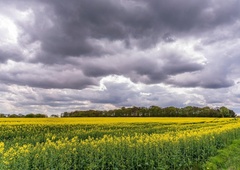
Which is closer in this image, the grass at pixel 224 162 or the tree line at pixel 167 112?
the grass at pixel 224 162

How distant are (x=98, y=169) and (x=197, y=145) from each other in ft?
Answer: 24.5

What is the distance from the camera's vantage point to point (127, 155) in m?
12.3

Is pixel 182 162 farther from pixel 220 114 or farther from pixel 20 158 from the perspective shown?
pixel 220 114

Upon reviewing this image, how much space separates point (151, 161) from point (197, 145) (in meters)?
5.18

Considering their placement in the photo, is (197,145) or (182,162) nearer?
(182,162)

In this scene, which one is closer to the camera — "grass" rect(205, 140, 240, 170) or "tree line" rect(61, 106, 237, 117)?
"grass" rect(205, 140, 240, 170)

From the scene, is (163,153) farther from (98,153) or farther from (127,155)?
(98,153)

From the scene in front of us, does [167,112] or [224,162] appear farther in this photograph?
[167,112]

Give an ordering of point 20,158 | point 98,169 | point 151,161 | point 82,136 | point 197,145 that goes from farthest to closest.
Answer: point 82,136
point 197,145
point 151,161
point 98,169
point 20,158

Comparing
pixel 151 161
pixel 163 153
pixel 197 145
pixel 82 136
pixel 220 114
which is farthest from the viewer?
pixel 220 114

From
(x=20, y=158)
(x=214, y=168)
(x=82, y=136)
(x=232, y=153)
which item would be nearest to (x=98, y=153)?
(x=20, y=158)

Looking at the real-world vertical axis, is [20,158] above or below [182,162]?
above

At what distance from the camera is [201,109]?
89.4m

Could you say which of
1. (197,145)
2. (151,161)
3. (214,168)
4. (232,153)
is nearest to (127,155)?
(151,161)
